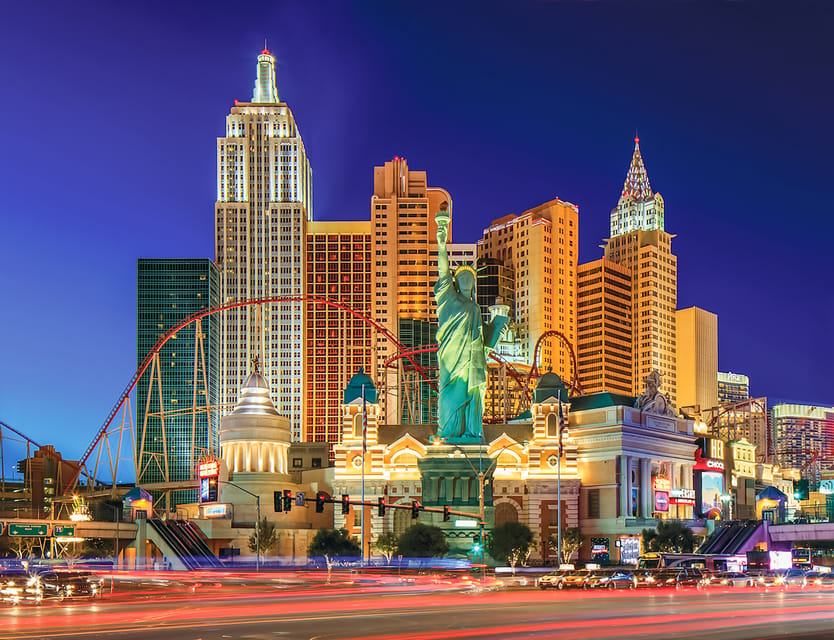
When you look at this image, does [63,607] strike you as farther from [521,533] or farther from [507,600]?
[521,533]

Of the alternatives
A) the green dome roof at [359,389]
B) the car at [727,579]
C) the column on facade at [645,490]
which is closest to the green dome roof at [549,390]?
the column on facade at [645,490]

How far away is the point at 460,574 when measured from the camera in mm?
73938

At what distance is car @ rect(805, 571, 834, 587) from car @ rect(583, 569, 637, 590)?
45.7 ft

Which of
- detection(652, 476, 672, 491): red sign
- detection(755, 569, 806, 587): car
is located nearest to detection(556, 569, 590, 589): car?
detection(755, 569, 806, 587): car

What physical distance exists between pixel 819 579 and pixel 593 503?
47.5 m

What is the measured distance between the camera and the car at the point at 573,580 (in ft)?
199

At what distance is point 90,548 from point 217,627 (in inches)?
3327

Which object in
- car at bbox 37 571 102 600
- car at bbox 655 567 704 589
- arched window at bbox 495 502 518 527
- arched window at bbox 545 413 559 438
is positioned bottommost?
arched window at bbox 495 502 518 527

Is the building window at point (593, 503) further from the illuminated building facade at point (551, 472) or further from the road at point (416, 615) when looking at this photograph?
the road at point (416, 615)

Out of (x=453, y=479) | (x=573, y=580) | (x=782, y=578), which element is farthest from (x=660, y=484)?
(x=573, y=580)

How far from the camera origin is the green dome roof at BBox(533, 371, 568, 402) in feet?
399

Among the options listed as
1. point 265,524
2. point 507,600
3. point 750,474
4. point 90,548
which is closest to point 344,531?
point 265,524

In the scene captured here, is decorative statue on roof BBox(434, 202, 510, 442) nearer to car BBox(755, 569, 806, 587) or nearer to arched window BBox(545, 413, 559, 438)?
arched window BBox(545, 413, 559, 438)

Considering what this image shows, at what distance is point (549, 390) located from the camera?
4806 inches
